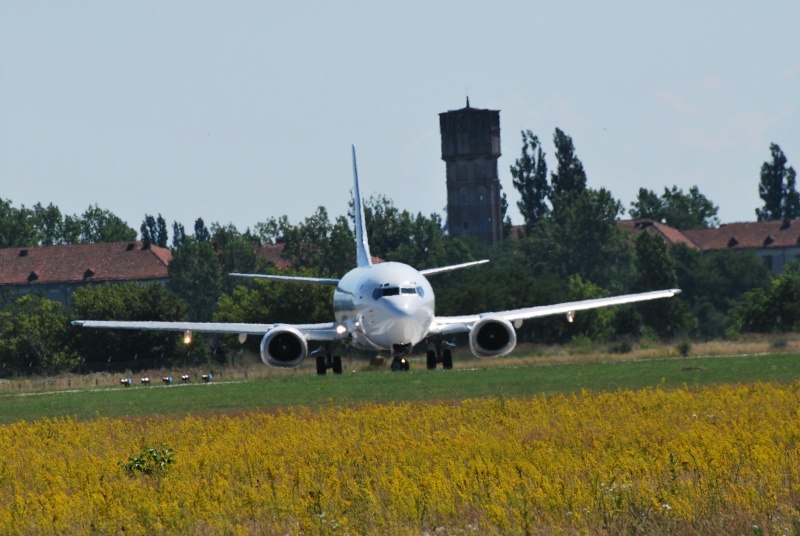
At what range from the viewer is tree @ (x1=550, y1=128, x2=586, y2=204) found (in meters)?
196

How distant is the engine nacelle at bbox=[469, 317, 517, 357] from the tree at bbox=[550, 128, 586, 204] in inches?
5563

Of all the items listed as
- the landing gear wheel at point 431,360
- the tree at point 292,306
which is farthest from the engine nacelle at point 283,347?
the tree at point 292,306

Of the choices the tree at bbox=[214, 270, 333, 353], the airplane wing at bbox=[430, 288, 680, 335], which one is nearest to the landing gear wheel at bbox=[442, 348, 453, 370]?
the airplane wing at bbox=[430, 288, 680, 335]

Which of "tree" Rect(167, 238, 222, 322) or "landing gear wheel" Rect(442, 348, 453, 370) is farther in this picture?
"tree" Rect(167, 238, 222, 322)

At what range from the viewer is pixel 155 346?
3698 inches

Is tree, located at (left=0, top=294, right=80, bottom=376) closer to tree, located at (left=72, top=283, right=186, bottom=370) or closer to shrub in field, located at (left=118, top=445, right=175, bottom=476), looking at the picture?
tree, located at (left=72, top=283, right=186, bottom=370)

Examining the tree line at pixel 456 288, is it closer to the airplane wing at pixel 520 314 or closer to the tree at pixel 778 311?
the tree at pixel 778 311

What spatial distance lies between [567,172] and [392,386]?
489 feet

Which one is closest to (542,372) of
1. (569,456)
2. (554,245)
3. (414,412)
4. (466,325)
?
(466,325)

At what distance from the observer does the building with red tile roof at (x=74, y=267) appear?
593 feet

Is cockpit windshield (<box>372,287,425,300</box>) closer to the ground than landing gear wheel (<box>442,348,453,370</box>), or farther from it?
farther from it

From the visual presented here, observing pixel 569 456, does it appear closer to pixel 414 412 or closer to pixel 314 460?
pixel 314 460

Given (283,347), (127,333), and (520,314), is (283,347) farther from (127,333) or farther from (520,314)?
(127,333)

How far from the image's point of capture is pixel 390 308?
165 ft
